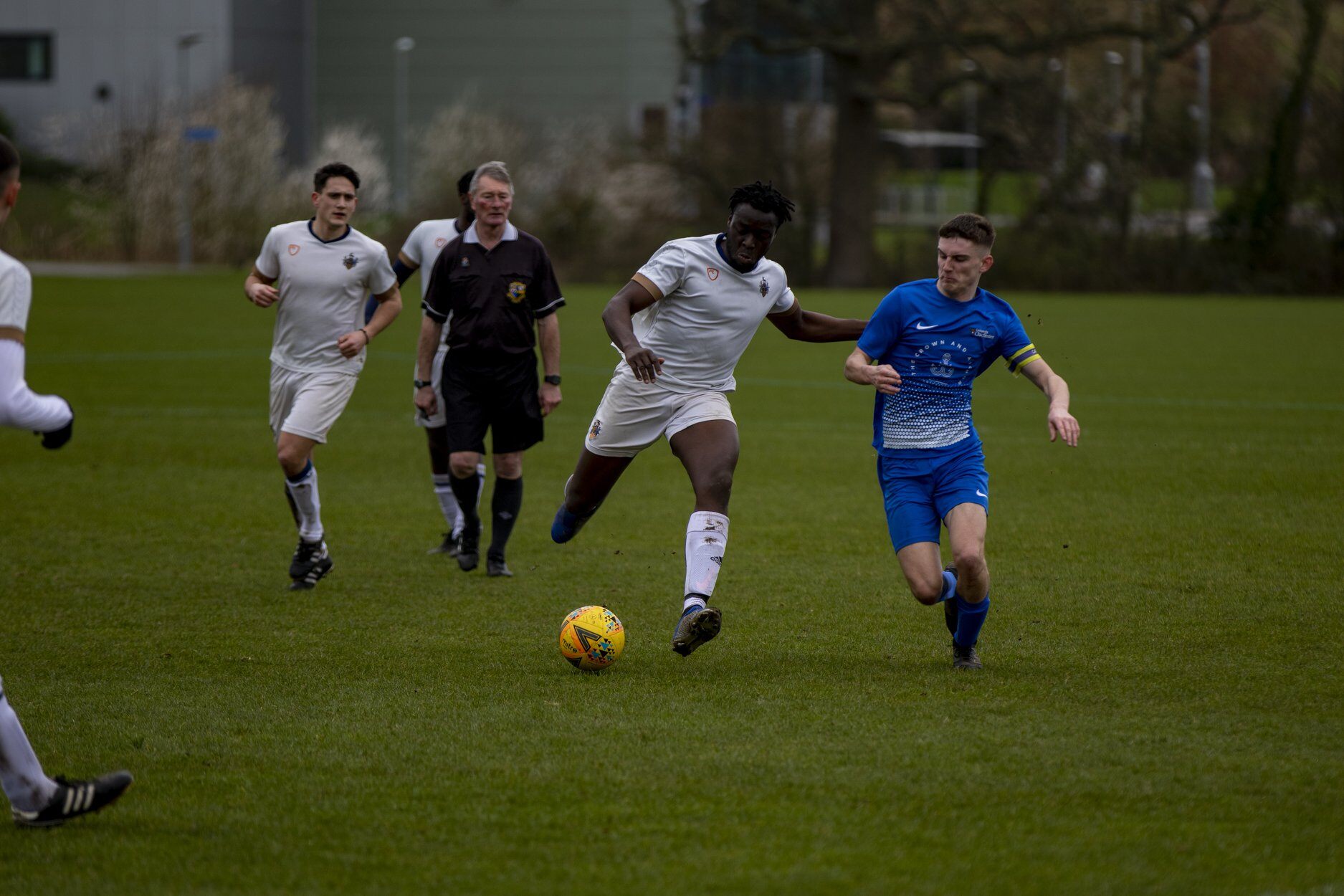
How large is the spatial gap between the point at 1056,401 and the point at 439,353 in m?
4.45

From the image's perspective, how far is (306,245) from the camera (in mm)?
8508

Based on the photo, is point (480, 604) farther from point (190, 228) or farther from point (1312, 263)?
point (190, 228)

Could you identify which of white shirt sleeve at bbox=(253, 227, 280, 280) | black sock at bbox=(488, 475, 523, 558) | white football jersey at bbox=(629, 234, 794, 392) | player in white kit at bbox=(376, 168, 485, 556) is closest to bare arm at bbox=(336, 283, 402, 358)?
player in white kit at bbox=(376, 168, 485, 556)

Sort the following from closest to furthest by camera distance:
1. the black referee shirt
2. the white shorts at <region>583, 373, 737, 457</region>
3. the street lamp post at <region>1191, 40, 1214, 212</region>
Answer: the white shorts at <region>583, 373, 737, 457</region> < the black referee shirt < the street lamp post at <region>1191, 40, 1214, 212</region>

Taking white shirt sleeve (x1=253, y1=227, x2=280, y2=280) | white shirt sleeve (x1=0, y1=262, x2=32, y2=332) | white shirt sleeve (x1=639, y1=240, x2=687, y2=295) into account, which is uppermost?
white shirt sleeve (x1=0, y1=262, x2=32, y2=332)

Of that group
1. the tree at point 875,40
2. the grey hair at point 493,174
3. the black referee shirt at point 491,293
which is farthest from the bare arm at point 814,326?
the tree at point 875,40

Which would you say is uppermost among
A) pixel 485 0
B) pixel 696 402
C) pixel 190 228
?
pixel 485 0

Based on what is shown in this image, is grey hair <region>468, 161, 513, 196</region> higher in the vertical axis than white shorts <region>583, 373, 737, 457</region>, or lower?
higher

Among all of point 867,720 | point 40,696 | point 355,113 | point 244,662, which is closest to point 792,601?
point 867,720

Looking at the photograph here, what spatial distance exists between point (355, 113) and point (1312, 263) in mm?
35978

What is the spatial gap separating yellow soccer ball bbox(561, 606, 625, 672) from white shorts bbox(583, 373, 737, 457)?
3.03ft

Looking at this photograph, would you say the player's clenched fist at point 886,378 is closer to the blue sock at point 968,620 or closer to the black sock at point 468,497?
the blue sock at point 968,620

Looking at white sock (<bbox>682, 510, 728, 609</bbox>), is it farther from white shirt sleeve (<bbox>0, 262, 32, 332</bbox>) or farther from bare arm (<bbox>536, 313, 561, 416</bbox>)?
white shirt sleeve (<bbox>0, 262, 32, 332</bbox>)

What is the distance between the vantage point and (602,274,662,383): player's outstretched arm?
650cm
